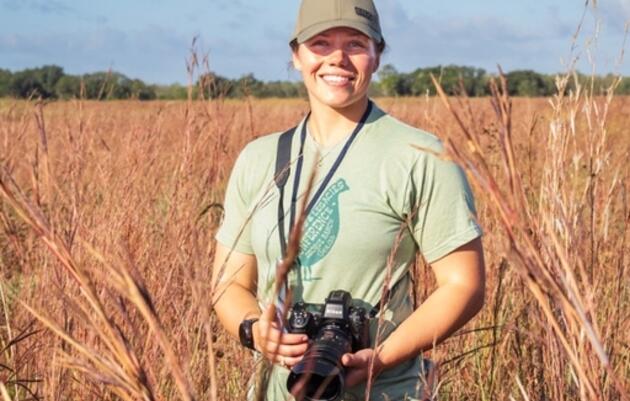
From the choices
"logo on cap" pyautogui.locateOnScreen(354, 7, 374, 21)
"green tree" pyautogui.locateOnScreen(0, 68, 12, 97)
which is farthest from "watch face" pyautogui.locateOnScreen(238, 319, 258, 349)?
"green tree" pyautogui.locateOnScreen(0, 68, 12, 97)

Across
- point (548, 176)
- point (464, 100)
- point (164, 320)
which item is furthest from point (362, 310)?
point (464, 100)

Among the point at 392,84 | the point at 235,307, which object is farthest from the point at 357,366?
the point at 392,84

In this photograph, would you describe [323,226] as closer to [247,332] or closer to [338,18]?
[247,332]

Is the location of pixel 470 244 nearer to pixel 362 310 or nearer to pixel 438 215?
pixel 438 215

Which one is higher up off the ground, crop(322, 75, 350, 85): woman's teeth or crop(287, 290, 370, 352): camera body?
crop(322, 75, 350, 85): woman's teeth

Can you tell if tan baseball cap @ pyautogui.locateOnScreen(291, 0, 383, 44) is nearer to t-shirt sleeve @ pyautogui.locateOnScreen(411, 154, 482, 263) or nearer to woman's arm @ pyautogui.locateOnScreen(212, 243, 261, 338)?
t-shirt sleeve @ pyautogui.locateOnScreen(411, 154, 482, 263)

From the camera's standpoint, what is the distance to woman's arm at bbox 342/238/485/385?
1.71 metres

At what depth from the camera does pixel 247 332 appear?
179 centimetres

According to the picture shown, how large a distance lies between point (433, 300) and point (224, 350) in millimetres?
941

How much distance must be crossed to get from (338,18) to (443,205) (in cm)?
41

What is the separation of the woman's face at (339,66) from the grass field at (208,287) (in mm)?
176

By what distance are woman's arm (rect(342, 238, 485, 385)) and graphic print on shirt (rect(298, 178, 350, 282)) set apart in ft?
0.66

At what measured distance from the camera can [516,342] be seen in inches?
98.3

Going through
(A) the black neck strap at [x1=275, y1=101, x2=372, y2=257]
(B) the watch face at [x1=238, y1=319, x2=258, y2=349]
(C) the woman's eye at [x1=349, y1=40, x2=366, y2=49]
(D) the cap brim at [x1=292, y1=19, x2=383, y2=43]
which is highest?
(D) the cap brim at [x1=292, y1=19, x2=383, y2=43]
